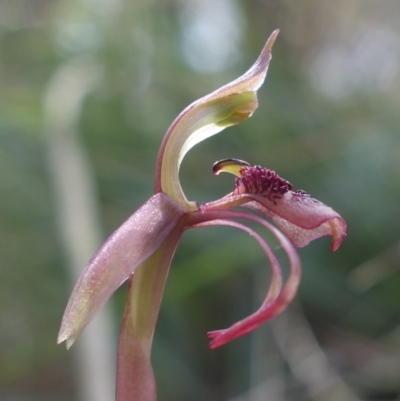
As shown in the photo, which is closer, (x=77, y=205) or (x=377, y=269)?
(x=77, y=205)

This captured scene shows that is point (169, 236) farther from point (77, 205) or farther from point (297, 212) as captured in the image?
point (77, 205)

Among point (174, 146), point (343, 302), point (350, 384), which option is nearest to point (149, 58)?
point (343, 302)

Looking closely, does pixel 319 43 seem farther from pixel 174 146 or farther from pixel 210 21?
pixel 174 146

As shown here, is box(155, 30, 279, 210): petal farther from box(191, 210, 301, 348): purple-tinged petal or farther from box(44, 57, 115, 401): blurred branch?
box(44, 57, 115, 401): blurred branch

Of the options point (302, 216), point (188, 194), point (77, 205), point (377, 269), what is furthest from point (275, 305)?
point (188, 194)

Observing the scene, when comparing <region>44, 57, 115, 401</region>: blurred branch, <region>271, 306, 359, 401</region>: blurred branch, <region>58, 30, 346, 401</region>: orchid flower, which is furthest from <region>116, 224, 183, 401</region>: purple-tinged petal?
<region>271, 306, 359, 401</region>: blurred branch

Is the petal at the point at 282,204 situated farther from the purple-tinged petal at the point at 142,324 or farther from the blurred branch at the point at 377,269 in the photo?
the blurred branch at the point at 377,269
